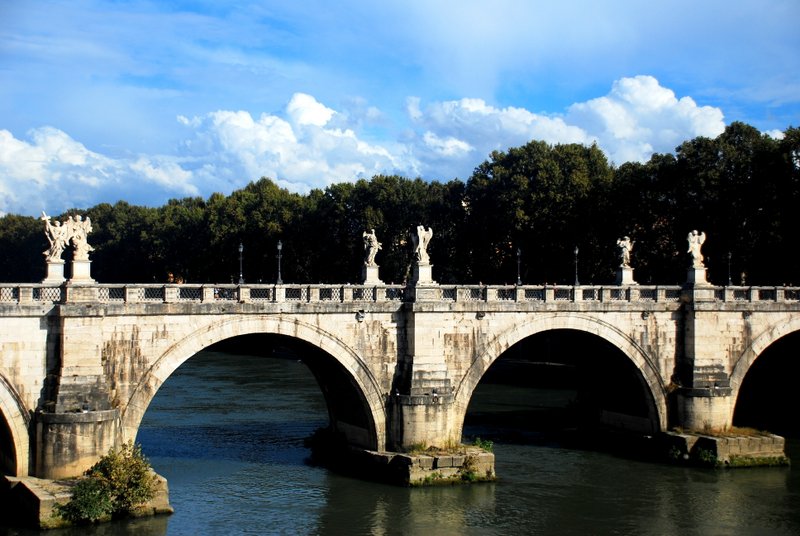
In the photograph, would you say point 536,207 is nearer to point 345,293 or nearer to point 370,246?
point 370,246

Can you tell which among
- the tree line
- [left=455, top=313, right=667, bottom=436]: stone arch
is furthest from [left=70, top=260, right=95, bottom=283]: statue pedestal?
the tree line

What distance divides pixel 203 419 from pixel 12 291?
57.1 ft

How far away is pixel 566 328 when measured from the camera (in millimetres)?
38906

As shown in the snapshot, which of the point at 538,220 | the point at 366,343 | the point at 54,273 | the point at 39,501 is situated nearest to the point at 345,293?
the point at 366,343

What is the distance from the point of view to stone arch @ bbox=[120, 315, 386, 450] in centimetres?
3141

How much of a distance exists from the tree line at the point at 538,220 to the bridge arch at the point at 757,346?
879 cm

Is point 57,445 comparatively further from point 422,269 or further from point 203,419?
point 203,419

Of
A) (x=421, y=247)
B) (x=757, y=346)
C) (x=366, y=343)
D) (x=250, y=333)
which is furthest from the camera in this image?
(x=757, y=346)

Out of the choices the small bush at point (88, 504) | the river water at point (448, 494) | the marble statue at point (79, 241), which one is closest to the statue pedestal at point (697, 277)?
the river water at point (448, 494)

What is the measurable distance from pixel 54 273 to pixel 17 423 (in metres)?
4.76

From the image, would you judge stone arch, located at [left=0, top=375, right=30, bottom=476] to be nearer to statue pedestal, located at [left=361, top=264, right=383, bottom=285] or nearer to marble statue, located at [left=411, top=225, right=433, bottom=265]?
statue pedestal, located at [left=361, top=264, right=383, bottom=285]

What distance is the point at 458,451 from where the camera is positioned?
35188 millimetres

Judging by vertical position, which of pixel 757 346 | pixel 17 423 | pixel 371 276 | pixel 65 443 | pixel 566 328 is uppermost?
pixel 371 276

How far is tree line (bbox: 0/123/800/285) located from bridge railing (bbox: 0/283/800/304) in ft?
35.9
